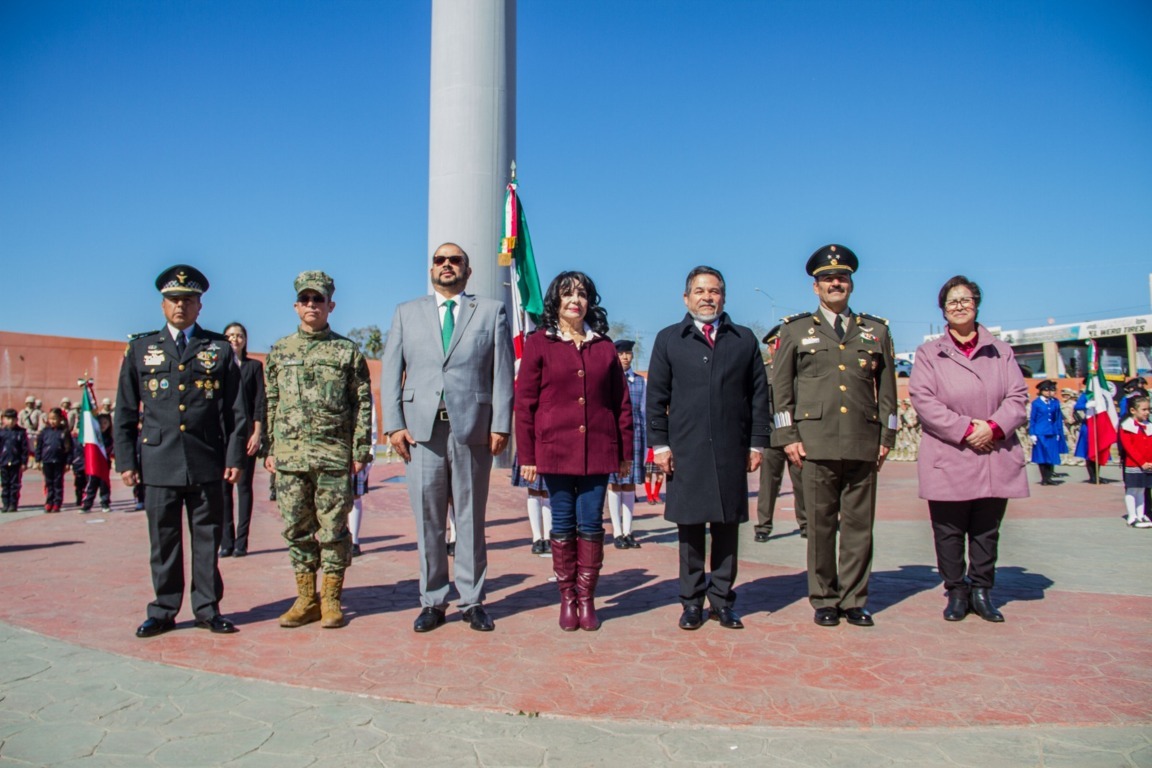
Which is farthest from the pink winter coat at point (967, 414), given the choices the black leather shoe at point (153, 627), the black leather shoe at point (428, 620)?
the black leather shoe at point (153, 627)

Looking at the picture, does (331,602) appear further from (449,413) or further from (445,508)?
(449,413)

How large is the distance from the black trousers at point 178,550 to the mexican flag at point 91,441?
8.45 metres

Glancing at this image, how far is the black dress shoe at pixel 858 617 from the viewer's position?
496cm

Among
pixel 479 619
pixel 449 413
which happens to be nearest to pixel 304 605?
pixel 479 619

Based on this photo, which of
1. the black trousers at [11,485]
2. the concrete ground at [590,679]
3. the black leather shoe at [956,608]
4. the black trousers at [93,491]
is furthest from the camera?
the black trousers at [11,485]

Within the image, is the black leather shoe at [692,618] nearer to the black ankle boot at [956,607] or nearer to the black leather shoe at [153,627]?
the black ankle boot at [956,607]

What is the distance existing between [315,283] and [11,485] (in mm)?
10291

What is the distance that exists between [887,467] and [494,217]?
12081 mm

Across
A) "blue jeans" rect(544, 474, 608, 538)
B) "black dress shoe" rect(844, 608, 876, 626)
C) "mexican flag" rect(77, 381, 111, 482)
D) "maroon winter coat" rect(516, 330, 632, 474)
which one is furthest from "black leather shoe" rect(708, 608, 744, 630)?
"mexican flag" rect(77, 381, 111, 482)

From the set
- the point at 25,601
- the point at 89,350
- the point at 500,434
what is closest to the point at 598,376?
the point at 500,434

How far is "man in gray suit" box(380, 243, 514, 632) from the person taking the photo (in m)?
5.00

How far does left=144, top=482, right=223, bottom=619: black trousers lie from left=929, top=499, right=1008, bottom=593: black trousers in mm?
4412

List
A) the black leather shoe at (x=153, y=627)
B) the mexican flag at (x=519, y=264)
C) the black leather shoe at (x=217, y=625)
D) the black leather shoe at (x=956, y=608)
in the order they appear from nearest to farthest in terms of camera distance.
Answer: the black leather shoe at (x=153, y=627)
the black leather shoe at (x=217, y=625)
the black leather shoe at (x=956, y=608)
the mexican flag at (x=519, y=264)

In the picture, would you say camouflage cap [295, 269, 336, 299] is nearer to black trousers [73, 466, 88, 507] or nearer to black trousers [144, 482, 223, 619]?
black trousers [144, 482, 223, 619]
